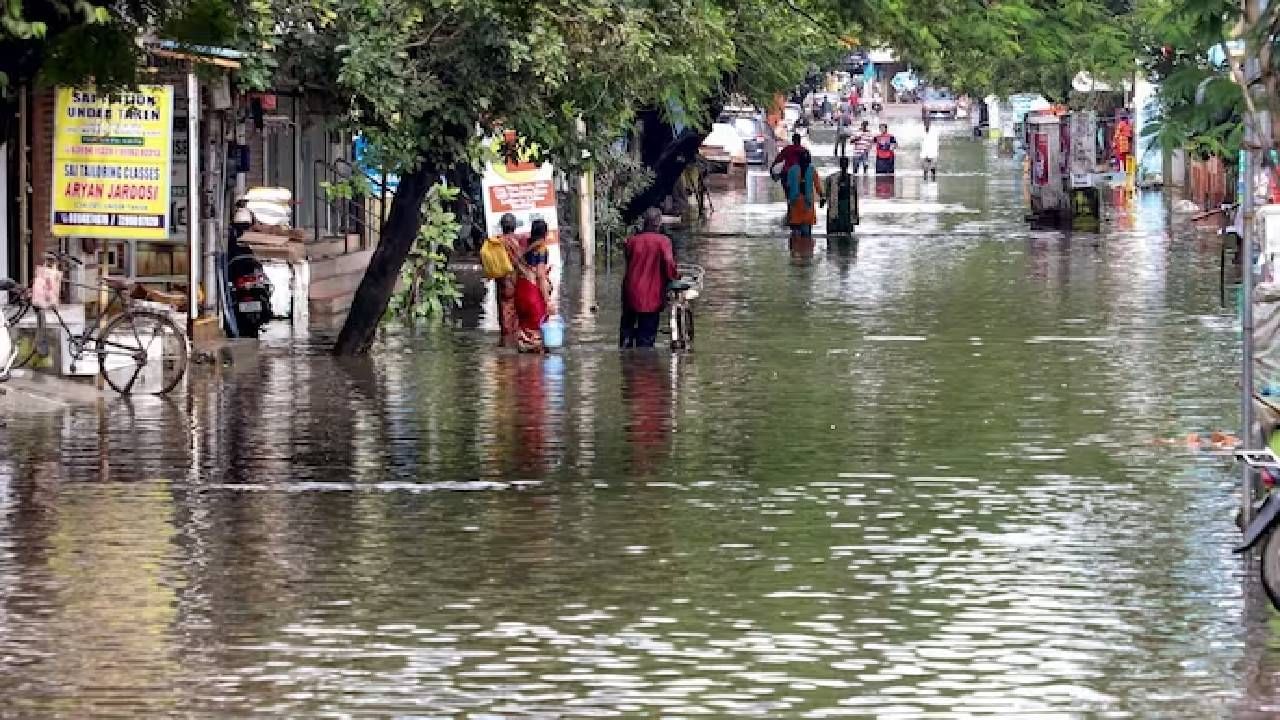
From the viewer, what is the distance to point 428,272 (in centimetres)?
3061

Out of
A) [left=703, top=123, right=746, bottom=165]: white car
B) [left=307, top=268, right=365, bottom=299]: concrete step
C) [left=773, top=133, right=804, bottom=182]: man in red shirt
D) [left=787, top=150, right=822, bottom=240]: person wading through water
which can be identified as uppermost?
[left=703, top=123, right=746, bottom=165]: white car

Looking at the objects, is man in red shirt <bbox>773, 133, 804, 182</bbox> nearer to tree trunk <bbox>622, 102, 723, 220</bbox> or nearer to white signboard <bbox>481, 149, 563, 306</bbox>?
tree trunk <bbox>622, 102, 723, 220</bbox>

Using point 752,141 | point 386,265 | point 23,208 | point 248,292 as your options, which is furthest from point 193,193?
point 752,141

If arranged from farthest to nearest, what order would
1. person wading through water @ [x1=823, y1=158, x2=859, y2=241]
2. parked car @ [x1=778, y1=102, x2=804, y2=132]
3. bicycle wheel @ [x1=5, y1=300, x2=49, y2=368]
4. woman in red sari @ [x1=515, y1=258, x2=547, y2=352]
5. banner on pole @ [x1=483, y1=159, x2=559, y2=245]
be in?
1. parked car @ [x1=778, y1=102, x2=804, y2=132]
2. person wading through water @ [x1=823, y1=158, x2=859, y2=241]
3. banner on pole @ [x1=483, y1=159, x2=559, y2=245]
4. woman in red sari @ [x1=515, y1=258, x2=547, y2=352]
5. bicycle wheel @ [x1=5, y1=300, x2=49, y2=368]

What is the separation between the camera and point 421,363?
25.6 metres

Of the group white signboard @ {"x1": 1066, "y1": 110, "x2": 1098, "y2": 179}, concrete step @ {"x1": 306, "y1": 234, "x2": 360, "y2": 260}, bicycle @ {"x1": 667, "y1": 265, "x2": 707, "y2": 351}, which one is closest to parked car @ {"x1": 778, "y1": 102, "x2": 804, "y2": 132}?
white signboard @ {"x1": 1066, "y1": 110, "x2": 1098, "y2": 179}

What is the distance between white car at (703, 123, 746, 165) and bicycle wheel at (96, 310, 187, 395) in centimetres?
5332

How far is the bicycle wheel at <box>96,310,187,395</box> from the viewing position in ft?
71.8

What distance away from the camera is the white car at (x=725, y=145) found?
252ft

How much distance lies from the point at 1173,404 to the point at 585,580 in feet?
30.3

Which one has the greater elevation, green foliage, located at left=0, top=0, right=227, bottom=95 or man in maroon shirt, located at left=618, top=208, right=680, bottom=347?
green foliage, located at left=0, top=0, right=227, bottom=95

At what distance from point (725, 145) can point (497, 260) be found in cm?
5215

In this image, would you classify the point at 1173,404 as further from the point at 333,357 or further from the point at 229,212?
the point at 229,212

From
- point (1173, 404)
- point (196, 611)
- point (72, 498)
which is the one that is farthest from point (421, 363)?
point (196, 611)
